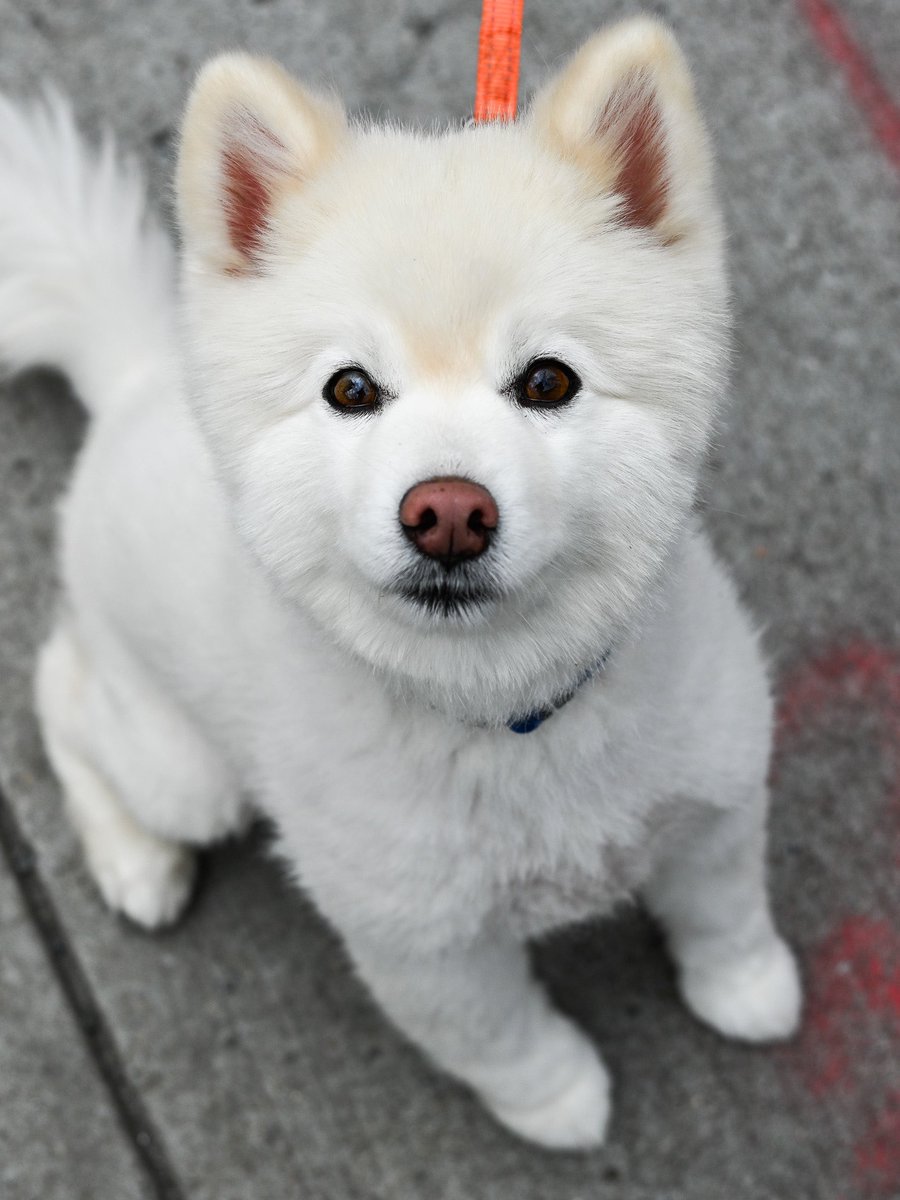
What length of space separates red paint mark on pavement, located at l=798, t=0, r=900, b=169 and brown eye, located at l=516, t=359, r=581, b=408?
2.19 m

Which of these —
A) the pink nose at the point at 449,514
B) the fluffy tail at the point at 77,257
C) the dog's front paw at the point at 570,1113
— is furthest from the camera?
the fluffy tail at the point at 77,257

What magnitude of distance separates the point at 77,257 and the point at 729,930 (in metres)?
2.05

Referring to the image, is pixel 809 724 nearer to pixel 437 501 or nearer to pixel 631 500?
pixel 631 500

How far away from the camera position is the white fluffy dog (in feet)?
4.90

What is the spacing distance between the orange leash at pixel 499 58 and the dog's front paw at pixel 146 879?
6.11ft

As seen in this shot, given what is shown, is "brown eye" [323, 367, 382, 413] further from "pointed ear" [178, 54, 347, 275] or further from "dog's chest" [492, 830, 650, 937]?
"dog's chest" [492, 830, 650, 937]

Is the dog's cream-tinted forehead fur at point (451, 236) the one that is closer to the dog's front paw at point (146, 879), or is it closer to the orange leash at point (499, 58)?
the orange leash at point (499, 58)

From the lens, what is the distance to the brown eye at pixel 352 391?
154cm

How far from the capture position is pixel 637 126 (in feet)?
5.24

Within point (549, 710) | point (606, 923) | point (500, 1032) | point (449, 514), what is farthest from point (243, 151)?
point (606, 923)

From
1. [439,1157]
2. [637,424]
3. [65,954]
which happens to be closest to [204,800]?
[65,954]

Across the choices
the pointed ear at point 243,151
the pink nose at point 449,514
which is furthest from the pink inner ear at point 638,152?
the pink nose at point 449,514

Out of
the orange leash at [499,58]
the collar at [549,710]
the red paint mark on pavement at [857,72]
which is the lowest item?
the collar at [549,710]

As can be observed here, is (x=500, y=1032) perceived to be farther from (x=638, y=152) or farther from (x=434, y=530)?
(x=638, y=152)
